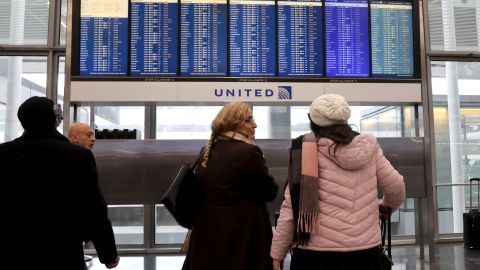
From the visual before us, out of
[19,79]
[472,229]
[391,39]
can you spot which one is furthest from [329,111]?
[19,79]

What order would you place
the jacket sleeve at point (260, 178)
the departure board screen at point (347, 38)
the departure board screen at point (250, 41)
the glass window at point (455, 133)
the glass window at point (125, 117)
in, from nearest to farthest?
the jacket sleeve at point (260, 178)
the departure board screen at point (250, 41)
the departure board screen at point (347, 38)
the glass window at point (125, 117)
the glass window at point (455, 133)

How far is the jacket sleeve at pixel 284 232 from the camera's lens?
208 centimetres

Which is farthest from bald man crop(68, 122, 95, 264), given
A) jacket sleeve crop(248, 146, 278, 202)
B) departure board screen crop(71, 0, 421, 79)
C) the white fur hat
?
the white fur hat

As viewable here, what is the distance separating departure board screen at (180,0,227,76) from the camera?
469cm

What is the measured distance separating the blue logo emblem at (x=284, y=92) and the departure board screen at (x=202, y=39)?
2.07 ft

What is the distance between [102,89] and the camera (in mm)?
4605

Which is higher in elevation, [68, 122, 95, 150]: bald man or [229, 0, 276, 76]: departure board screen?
[229, 0, 276, 76]: departure board screen

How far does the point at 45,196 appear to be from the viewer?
1893 millimetres

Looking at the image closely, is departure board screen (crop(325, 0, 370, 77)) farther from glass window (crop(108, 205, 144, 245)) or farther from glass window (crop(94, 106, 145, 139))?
glass window (crop(108, 205, 144, 245))

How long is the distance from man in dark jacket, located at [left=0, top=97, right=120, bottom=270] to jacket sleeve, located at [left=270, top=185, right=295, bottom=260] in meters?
0.86

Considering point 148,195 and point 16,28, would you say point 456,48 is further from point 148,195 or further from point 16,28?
point 16,28

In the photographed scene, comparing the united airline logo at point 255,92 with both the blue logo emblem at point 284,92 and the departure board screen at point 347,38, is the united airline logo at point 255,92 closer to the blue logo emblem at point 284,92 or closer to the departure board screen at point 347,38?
the blue logo emblem at point 284,92

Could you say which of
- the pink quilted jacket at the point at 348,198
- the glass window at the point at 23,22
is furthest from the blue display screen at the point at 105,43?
the pink quilted jacket at the point at 348,198

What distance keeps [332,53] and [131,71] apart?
7.33 ft
